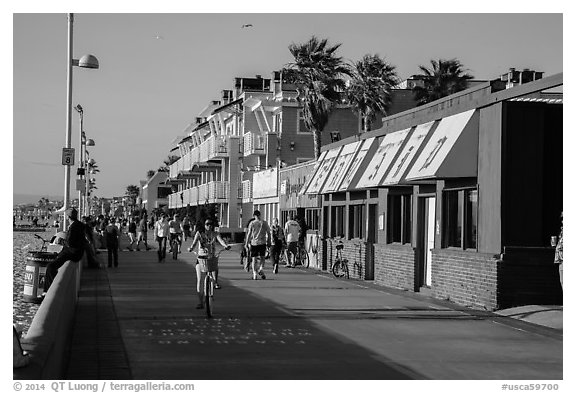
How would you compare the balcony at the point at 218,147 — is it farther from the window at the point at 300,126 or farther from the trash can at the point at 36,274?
the trash can at the point at 36,274

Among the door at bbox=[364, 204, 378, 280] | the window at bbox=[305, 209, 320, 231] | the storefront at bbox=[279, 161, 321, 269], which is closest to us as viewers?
the door at bbox=[364, 204, 378, 280]

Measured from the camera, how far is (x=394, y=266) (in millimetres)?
22891

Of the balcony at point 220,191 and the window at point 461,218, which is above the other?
the balcony at point 220,191

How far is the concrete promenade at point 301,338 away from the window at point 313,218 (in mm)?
14115

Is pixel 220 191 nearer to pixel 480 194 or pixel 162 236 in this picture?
pixel 162 236

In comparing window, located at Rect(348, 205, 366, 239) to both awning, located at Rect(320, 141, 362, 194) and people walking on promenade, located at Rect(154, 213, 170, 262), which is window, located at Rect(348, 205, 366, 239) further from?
people walking on promenade, located at Rect(154, 213, 170, 262)

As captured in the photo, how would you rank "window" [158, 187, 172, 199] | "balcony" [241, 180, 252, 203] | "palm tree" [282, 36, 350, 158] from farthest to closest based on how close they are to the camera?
"window" [158, 187, 172, 199], "balcony" [241, 180, 252, 203], "palm tree" [282, 36, 350, 158]

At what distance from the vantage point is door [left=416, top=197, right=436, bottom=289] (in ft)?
69.7

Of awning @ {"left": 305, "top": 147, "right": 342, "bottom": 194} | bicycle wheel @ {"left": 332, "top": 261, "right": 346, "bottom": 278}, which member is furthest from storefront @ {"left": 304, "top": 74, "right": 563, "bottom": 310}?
awning @ {"left": 305, "top": 147, "right": 342, "bottom": 194}

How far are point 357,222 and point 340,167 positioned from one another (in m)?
1.95

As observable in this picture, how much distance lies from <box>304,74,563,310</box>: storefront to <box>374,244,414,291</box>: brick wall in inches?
1.5

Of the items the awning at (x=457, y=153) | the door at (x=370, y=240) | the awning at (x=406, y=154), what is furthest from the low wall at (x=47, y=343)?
the door at (x=370, y=240)

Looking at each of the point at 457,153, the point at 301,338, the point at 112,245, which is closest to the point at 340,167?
the point at 112,245

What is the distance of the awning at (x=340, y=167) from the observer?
27.8 m
